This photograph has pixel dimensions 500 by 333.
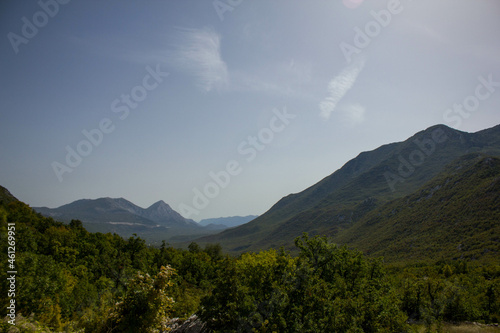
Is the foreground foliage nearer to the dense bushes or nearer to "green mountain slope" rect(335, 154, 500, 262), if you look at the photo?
the dense bushes

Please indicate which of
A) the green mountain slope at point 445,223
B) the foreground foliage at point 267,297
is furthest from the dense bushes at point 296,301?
the green mountain slope at point 445,223

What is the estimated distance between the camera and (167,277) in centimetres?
1339

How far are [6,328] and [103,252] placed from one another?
261ft

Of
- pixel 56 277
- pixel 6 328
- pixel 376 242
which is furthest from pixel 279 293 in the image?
pixel 376 242

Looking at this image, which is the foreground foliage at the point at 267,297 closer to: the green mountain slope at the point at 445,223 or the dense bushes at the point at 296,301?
the dense bushes at the point at 296,301

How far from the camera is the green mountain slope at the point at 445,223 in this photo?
105125 millimetres

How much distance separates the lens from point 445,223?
13138 cm

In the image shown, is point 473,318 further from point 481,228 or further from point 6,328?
point 481,228

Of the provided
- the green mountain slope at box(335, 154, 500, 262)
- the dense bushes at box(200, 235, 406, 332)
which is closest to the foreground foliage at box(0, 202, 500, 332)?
the dense bushes at box(200, 235, 406, 332)

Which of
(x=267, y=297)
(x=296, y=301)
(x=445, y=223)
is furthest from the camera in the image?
(x=445, y=223)

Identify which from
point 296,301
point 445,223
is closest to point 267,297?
point 296,301

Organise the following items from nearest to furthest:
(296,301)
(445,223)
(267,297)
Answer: (296,301), (267,297), (445,223)

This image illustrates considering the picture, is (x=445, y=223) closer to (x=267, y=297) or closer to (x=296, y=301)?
(x=296, y=301)

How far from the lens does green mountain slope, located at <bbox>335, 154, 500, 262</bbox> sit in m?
105
